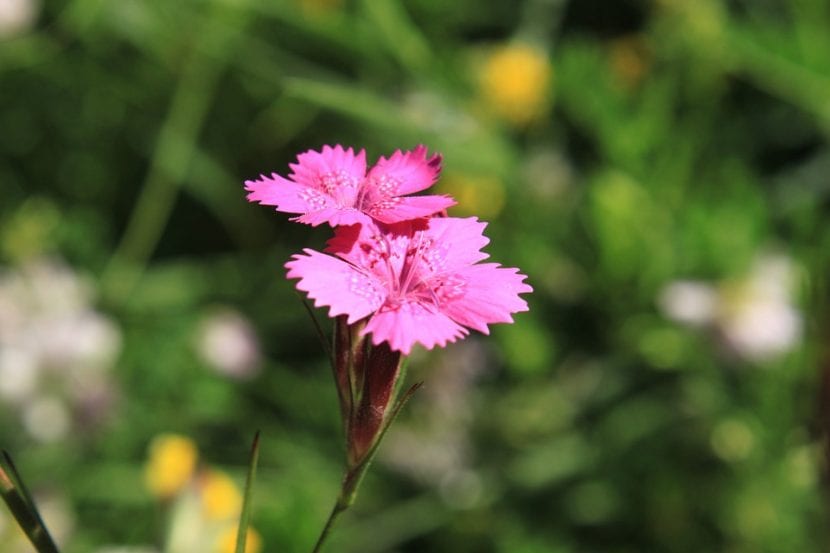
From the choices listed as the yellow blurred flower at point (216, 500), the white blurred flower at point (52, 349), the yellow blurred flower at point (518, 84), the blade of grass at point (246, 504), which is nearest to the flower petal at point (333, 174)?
the blade of grass at point (246, 504)

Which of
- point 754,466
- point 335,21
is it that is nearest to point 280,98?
point 335,21

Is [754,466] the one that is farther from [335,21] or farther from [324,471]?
[335,21]

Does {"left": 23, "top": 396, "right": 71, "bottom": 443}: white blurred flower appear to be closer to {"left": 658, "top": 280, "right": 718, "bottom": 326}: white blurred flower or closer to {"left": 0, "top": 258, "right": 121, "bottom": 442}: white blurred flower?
{"left": 0, "top": 258, "right": 121, "bottom": 442}: white blurred flower

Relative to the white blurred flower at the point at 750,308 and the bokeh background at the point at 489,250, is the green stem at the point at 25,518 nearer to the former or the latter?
the bokeh background at the point at 489,250

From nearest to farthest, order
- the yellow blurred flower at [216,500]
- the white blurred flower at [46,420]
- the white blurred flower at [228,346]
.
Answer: the yellow blurred flower at [216,500] → the white blurred flower at [46,420] → the white blurred flower at [228,346]

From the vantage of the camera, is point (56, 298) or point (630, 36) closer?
point (56, 298)

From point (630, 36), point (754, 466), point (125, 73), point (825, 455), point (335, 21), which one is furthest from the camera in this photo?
point (630, 36)

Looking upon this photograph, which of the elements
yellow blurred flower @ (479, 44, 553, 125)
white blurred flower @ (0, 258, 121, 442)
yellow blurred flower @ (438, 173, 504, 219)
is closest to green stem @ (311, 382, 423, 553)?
white blurred flower @ (0, 258, 121, 442)

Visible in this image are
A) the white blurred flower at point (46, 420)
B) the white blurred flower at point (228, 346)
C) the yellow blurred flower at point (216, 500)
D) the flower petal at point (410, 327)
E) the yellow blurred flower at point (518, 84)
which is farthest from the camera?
the yellow blurred flower at point (518, 84)
